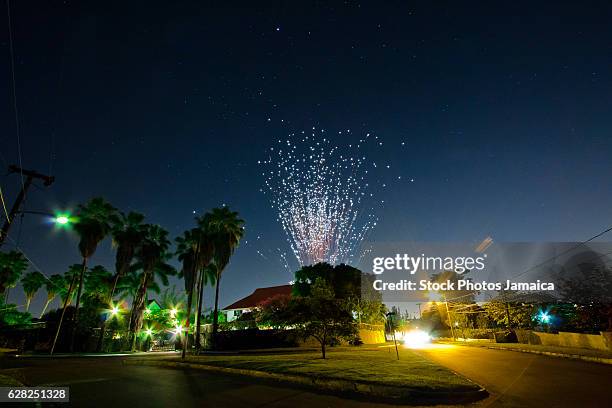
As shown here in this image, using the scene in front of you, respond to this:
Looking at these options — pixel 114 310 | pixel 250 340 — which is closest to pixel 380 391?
pixel 250 340

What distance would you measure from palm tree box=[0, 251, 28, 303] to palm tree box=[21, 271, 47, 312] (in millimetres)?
6951

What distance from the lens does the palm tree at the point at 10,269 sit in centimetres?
5043

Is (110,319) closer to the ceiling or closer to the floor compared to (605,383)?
closer to the ceiling

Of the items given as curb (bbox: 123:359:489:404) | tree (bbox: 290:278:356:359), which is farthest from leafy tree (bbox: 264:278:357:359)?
curb (bbox: 123:359:489:404)

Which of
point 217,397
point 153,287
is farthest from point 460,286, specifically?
point 217,397

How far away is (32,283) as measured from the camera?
2466 inches

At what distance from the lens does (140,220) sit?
43062mm

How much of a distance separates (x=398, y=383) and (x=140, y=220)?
39.3 meters

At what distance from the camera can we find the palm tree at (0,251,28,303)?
50.4m

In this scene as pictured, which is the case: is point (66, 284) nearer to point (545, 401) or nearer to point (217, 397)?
point (217, 397)

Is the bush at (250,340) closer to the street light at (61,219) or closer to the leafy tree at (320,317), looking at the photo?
the leafy tree at (320,317)

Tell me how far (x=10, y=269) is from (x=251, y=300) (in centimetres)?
4089

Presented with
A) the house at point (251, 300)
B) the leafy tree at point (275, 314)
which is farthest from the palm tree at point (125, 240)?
the house at point (251, 300)

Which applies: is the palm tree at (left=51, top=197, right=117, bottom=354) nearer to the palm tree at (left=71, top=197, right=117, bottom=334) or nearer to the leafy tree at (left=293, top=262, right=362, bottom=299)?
the palm tree at (left=71, top=197, right=117, bottom=334)
